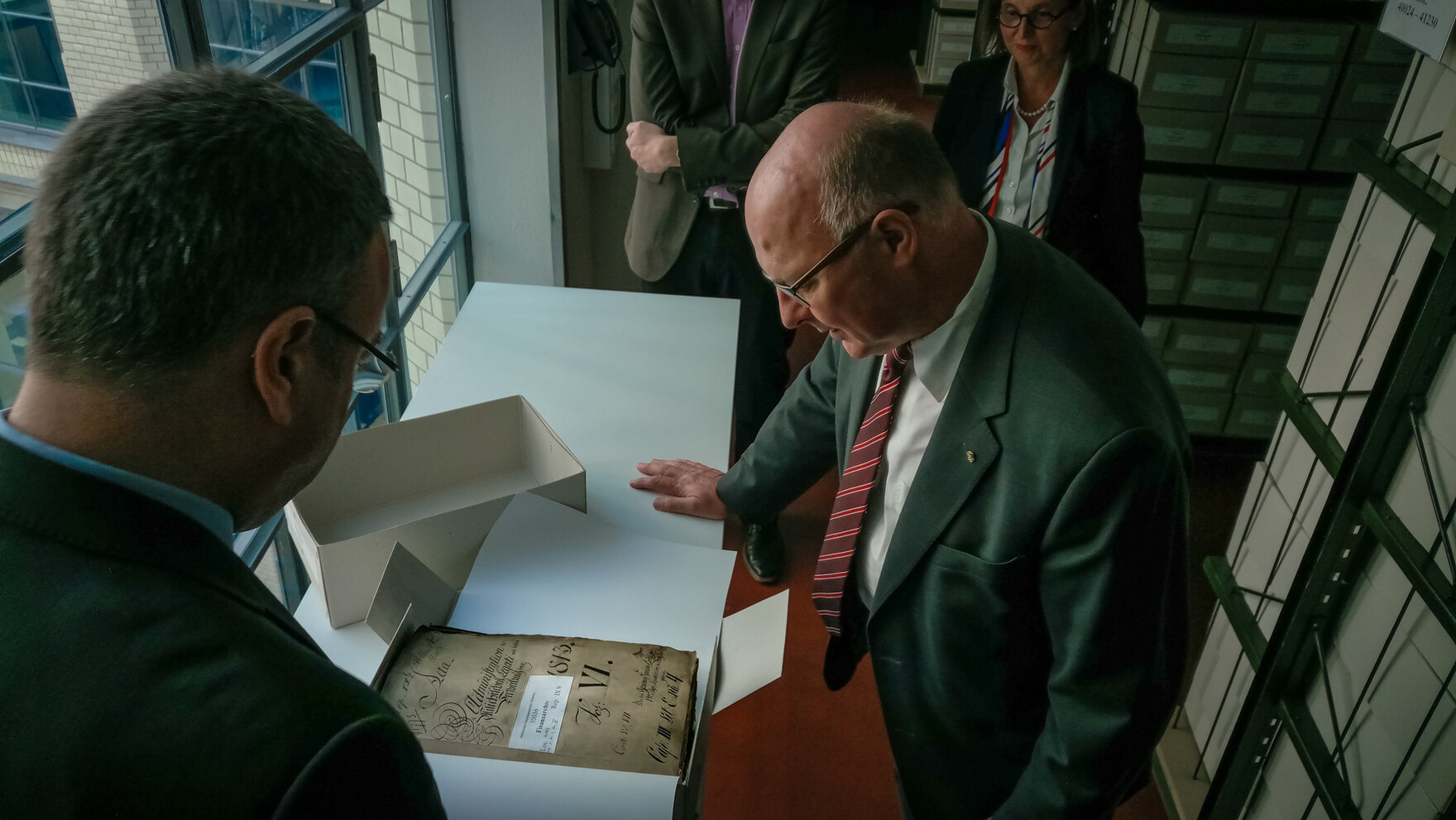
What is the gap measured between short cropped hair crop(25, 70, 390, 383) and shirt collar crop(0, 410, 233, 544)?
0.18 ft

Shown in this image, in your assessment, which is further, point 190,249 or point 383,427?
point 383,427

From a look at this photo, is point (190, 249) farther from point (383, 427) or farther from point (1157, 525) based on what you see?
point (1157, 525)

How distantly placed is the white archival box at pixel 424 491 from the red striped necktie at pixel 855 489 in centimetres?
41

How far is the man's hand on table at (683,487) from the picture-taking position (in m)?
1.63

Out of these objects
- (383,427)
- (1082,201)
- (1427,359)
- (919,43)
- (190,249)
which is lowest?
(919,43)

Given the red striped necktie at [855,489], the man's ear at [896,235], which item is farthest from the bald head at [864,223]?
the red striped necktie at [855,489]

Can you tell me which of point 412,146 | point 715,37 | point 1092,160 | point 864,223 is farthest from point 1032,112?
point 412,146

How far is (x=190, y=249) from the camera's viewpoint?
0.67 m

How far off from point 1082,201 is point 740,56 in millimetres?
907

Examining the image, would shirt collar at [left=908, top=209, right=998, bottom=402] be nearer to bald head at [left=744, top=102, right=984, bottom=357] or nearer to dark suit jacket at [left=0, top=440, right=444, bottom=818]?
bald head at [left=744, top=102, right=984, bottom=357]

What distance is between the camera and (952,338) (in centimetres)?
133

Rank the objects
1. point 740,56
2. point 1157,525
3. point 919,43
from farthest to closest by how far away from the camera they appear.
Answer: point 919,43
point 740,56
point 1157,525

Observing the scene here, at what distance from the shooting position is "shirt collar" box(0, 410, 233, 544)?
67 centimetres

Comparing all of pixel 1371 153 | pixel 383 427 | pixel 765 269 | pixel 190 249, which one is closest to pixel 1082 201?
pixel 1371 153
